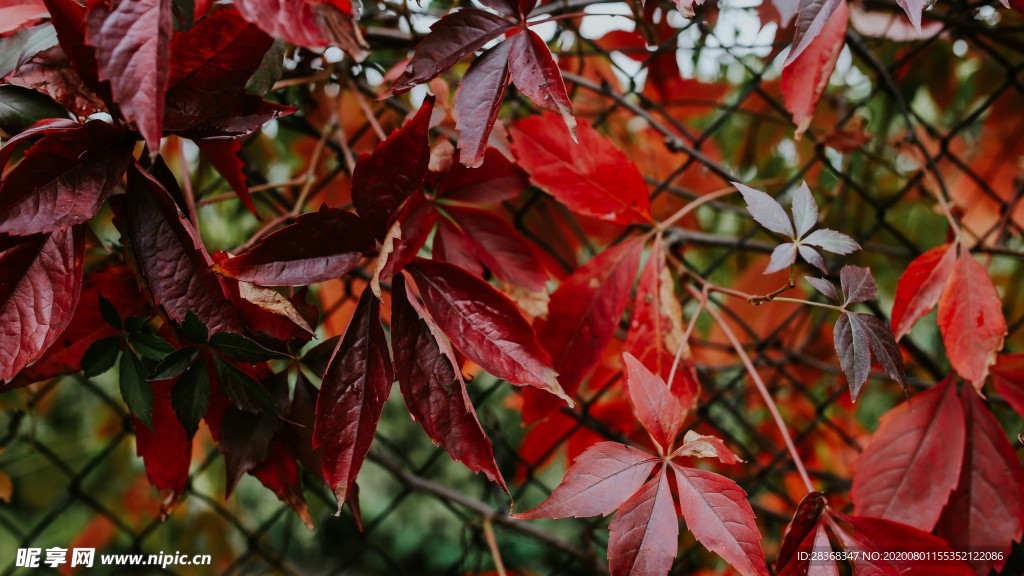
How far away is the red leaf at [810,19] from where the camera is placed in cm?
42

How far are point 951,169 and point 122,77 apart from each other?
124 centimetres

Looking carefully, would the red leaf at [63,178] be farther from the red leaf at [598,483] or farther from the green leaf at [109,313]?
the red leaf at [598,483]

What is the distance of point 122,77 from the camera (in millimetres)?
319

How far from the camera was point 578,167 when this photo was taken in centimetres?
57

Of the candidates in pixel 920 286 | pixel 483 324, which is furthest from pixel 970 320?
pixel 483 324

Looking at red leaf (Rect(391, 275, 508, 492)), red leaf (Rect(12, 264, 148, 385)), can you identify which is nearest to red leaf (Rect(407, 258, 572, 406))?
red leaf (Rect(391, 275, 508, 492))

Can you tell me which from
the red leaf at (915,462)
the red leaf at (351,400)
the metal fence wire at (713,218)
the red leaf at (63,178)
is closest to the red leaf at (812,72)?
the metal fence wire at (713,218)

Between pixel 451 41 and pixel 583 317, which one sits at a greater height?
pixel 451 41

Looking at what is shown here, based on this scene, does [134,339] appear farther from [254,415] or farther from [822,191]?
[822,191]

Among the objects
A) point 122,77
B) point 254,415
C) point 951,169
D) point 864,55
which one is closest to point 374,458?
point 254,415

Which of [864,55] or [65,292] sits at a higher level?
[864,55]

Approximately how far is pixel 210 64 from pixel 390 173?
0.12 meters

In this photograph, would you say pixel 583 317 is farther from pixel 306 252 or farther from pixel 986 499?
pixel 986 499

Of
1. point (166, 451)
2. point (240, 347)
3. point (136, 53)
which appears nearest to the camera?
point (136, 53)
